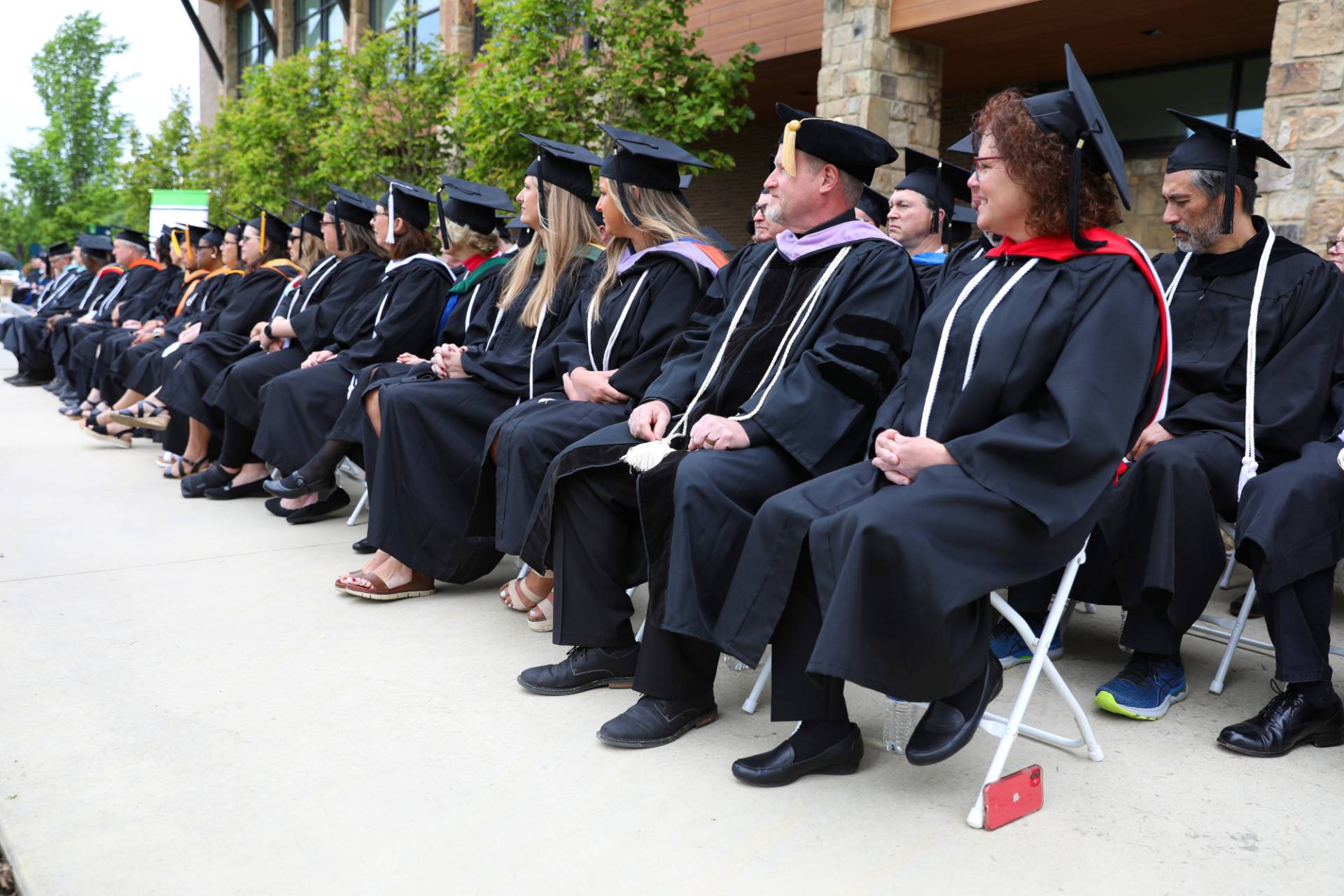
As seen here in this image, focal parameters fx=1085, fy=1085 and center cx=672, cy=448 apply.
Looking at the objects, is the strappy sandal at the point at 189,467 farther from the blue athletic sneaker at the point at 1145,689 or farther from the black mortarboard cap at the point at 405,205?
the blue athletic sneaker at the point at 1145,689

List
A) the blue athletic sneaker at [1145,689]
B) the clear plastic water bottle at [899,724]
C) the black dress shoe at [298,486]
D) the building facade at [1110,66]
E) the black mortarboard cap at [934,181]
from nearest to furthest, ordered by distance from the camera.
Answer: the clear plastic water bottle at [899,724] < the blue athletic sneaker at [1145,689] < the black mortarboard cap at [934,181] < the black dress shoe at [298,486] < the building facade at [1110,66]

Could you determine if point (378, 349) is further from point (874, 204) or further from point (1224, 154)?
point (1224, 154)

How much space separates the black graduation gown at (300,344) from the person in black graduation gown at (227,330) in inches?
12.2

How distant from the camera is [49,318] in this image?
11930 millimetres

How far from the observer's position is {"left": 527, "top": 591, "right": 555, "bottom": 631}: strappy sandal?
3.86m

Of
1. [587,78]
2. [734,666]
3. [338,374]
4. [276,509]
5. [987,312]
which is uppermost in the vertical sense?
[587,78]

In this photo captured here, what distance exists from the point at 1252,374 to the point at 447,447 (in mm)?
2837

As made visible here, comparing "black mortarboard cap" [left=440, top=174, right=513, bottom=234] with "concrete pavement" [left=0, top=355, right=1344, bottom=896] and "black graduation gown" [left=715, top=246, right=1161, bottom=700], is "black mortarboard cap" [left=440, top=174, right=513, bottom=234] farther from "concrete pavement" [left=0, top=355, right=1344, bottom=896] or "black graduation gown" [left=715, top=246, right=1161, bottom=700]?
"black graduation gown" [left=715, top=246, right=1161, bottom=700]

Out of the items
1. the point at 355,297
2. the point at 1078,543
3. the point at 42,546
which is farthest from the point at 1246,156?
the point at 42,546

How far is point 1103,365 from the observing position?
2498 mm

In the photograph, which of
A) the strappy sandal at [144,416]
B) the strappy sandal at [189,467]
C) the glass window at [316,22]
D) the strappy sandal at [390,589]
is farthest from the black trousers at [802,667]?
the glass window at [316,22]

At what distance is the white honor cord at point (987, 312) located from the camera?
8.77 feet

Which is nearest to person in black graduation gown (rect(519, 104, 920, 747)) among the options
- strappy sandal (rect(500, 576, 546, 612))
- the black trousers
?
the black trousers

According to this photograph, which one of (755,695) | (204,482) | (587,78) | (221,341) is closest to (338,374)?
(204,482)
